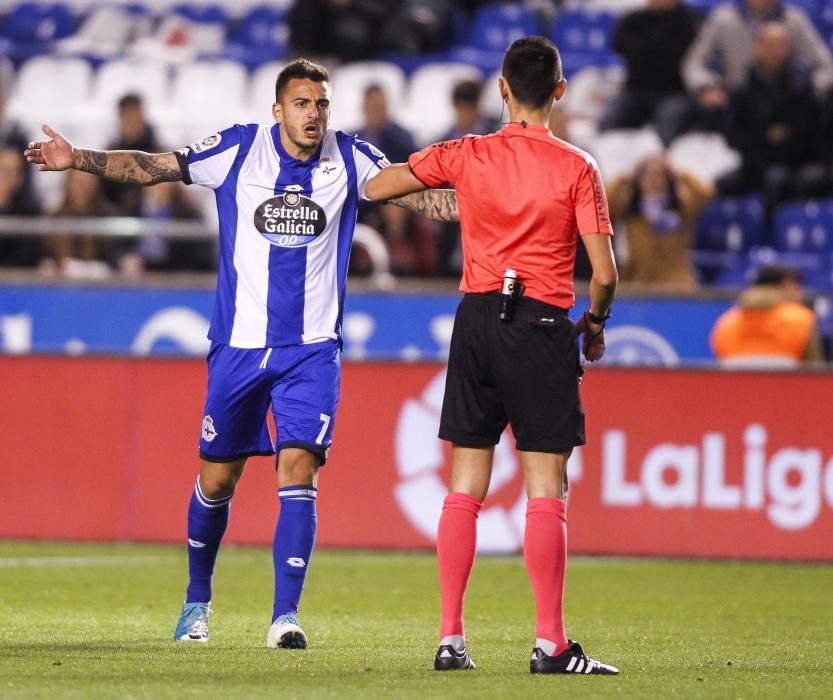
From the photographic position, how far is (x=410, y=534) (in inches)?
449

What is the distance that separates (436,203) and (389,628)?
1.91 metres

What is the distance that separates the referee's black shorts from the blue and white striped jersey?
3.41 ft

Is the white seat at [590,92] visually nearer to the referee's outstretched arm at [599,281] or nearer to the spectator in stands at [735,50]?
the spectator in stands at [735,50]

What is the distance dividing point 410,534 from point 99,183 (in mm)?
4914

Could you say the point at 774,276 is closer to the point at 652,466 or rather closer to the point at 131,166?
the point at 652,466

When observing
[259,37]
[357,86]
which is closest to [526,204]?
[357,86]

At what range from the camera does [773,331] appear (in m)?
12.5

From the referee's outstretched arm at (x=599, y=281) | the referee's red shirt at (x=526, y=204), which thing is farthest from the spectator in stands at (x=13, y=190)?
→ the referee's outstretched arm at (x=599, y=281)

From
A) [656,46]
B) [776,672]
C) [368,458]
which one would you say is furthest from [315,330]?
[656,46]

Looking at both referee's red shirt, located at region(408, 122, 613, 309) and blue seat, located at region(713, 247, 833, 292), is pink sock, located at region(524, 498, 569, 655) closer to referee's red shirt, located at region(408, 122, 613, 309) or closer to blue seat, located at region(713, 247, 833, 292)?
referee's red shirt, located at region(408, 122, 613, 309)

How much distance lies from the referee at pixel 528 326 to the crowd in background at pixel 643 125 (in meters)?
7.27

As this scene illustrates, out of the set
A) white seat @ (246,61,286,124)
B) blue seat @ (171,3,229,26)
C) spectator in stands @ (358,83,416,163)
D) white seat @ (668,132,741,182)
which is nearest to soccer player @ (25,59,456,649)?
spectator in stands @ (358,83,416,163)

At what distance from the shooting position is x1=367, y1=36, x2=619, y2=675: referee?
19.5 ft

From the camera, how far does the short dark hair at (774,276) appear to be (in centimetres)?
1262
